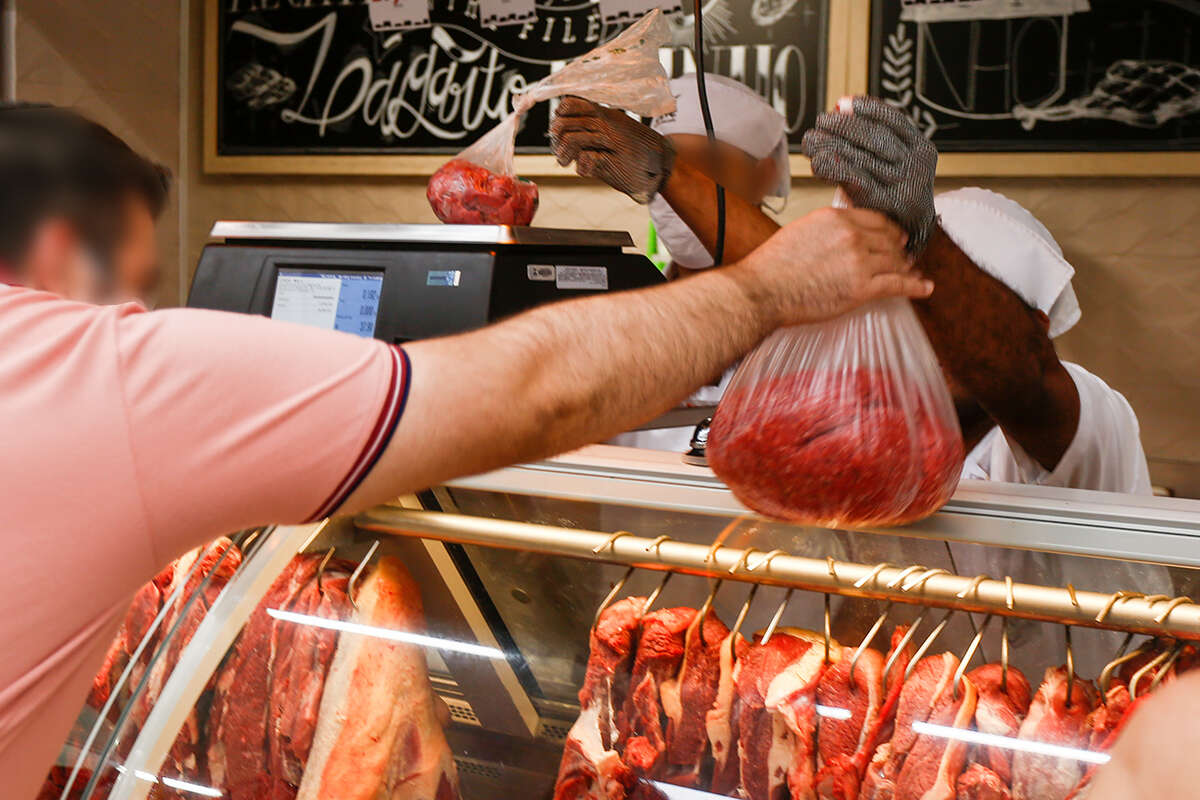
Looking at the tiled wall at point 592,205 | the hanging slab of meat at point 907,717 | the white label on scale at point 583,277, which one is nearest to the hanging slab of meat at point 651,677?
the hanging slab of meat at point 907,717

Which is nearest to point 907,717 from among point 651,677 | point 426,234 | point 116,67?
point 651,677

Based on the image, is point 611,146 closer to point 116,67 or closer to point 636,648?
point 636,648

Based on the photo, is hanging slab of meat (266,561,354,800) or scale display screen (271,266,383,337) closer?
hanging slab of meat (266,561,354,800)

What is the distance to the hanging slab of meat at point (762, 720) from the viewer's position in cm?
97

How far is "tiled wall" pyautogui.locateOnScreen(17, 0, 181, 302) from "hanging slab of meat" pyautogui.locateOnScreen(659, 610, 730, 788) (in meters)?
2.54

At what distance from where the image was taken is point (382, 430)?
2.37 feet

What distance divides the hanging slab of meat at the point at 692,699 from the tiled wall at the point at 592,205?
71.7 inches

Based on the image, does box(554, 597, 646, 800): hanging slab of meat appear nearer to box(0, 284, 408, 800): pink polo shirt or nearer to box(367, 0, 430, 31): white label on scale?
box(0, 284, 408, 800): pink polo shirt

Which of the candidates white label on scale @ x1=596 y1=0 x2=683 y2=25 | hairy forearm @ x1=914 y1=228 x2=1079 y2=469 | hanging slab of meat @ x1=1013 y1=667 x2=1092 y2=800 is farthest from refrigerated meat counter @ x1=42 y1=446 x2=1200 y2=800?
white label on scale @ x1=596 y1=0 x2=683 y2=25

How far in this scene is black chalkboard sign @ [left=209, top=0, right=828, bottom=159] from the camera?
2.70 meters

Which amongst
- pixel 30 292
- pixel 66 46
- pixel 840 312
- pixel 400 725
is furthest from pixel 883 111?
pixel 66 46

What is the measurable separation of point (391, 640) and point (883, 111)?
739mm

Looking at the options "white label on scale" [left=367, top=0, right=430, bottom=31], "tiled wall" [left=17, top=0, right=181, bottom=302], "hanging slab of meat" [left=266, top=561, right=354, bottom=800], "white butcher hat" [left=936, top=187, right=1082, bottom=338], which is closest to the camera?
"hanging slab of meat" [left=266, top=561, right=354, bottom=800]

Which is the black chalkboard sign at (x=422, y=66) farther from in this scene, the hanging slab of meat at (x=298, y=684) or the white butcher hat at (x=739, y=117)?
the hanging slab of meat at (x=298, y=684)
